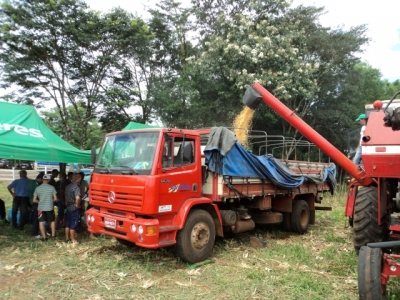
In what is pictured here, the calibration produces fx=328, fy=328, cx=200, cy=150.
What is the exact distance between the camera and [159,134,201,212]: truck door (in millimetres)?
5453

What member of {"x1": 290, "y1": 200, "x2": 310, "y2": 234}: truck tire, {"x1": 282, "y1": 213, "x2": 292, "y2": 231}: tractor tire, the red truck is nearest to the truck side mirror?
the red truck

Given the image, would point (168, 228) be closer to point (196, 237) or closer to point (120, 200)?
point (196, 237)

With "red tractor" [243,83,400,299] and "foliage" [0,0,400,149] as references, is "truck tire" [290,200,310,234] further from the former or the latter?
"foliage" [0,0,400,149]

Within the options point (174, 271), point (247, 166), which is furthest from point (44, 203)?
point (247, 166)

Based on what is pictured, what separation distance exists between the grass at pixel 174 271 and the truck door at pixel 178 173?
1159 mm

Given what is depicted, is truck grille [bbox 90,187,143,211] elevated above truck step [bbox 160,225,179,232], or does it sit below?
above

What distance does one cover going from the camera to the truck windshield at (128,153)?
549 centimetres

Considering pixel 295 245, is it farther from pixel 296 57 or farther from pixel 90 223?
pixel 296 57

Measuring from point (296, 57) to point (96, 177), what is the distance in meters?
11.1

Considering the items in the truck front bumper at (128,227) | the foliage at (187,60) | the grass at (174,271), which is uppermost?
the foliage at (187,60)

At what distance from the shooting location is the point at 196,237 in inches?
227

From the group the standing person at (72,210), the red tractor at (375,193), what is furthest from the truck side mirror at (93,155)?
the red tractor at (375,193)

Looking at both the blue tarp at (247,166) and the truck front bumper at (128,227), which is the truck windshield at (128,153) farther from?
the blue tarp at (247,166)

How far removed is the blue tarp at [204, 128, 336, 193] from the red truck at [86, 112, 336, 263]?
0.02 meters
